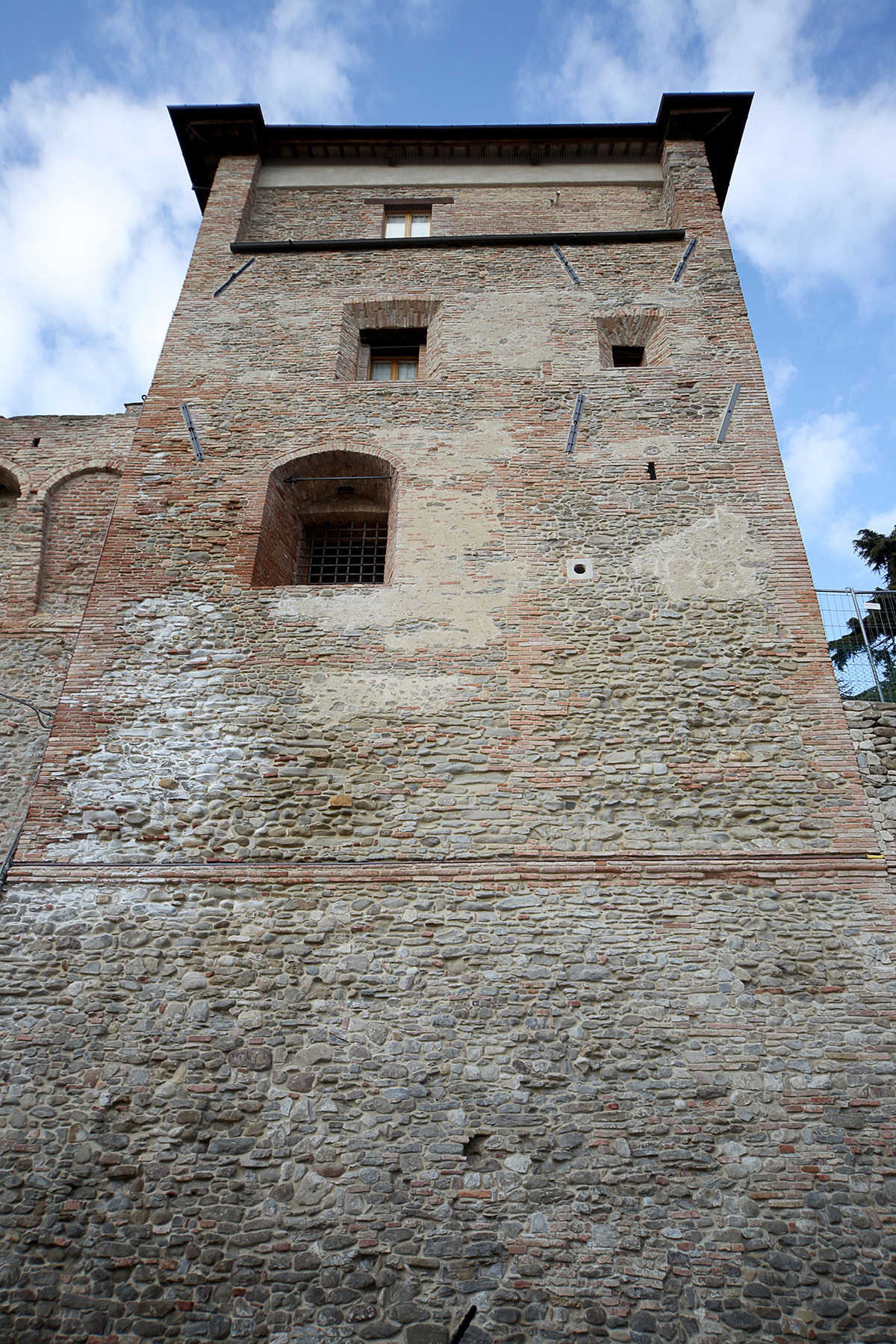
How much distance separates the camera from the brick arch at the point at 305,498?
26.3 feet

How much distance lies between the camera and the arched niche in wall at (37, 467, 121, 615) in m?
8.99

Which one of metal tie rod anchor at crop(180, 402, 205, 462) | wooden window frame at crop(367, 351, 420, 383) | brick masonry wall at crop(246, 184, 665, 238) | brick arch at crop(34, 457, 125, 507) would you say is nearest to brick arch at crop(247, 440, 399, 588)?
metal tie rod anchor at crop(180, 402, 205, 462)

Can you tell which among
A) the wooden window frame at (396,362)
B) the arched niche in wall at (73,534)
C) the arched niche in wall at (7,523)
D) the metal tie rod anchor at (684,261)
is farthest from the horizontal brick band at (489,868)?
the metal tie rod anchor at (684,261)

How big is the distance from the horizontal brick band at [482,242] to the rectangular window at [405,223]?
0.99m

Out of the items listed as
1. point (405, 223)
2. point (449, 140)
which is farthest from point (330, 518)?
point (449, 140)

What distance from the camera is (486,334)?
9289 mm

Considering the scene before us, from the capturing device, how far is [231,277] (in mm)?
9984

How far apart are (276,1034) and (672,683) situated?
4.19 metres

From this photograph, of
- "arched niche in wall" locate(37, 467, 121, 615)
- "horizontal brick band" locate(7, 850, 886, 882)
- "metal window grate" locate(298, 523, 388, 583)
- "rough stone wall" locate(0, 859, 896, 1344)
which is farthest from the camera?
"arched niche in wall" locate(37, 467, 121, 615)

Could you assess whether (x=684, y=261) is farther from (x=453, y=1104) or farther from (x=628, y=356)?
(x=453, y=1104)

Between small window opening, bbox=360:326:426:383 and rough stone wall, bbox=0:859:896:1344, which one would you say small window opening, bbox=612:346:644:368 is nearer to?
small window opening, bbox=360:326:426:383

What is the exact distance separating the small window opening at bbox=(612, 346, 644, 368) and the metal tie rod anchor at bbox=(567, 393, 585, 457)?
55.6 inches

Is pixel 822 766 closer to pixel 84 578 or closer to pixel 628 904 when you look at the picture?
pixel 628 904

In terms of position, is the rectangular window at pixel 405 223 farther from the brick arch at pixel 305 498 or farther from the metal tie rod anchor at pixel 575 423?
the brick arch at pixel 305 498
